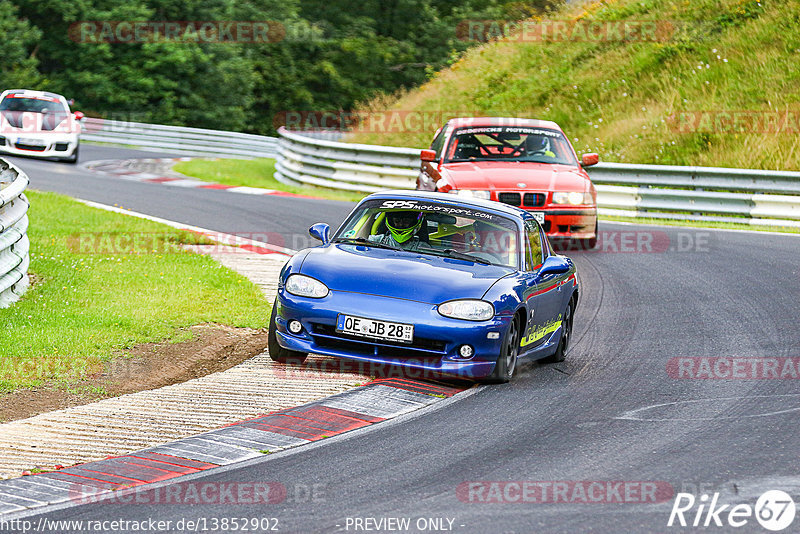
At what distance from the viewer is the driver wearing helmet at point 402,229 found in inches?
376

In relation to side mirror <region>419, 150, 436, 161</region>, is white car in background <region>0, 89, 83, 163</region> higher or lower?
→ lower

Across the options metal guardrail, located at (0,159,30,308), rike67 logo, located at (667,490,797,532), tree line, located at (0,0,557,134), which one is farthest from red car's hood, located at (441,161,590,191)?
tree line, located at (0,0,557,134)

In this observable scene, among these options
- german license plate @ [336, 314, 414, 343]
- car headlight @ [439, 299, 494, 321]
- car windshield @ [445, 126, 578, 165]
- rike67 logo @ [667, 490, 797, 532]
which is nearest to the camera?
rike67 logo @ [667, 490, 797, 532]

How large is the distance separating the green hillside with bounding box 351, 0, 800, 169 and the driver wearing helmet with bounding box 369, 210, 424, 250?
54.5ft

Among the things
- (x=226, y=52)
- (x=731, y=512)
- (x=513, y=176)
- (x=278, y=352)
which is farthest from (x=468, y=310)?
(x=226, y=52)

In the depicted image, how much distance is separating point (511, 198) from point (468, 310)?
667 cm

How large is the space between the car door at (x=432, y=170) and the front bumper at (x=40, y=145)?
43.6 feet

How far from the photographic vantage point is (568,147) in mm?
16578

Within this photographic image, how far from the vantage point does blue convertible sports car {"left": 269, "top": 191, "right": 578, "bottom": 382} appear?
27.7ft

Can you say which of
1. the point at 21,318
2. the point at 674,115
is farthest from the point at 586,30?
the point at 21,318

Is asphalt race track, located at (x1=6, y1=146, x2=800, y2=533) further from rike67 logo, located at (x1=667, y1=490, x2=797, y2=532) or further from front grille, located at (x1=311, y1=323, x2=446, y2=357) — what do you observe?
front grille, located at (x1=311, y1=323, x2=446, y2=357)

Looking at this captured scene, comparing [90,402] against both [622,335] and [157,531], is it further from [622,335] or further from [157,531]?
[622,335]

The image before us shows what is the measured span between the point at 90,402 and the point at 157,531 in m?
2.71

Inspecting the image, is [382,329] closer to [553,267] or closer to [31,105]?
[553,267]
